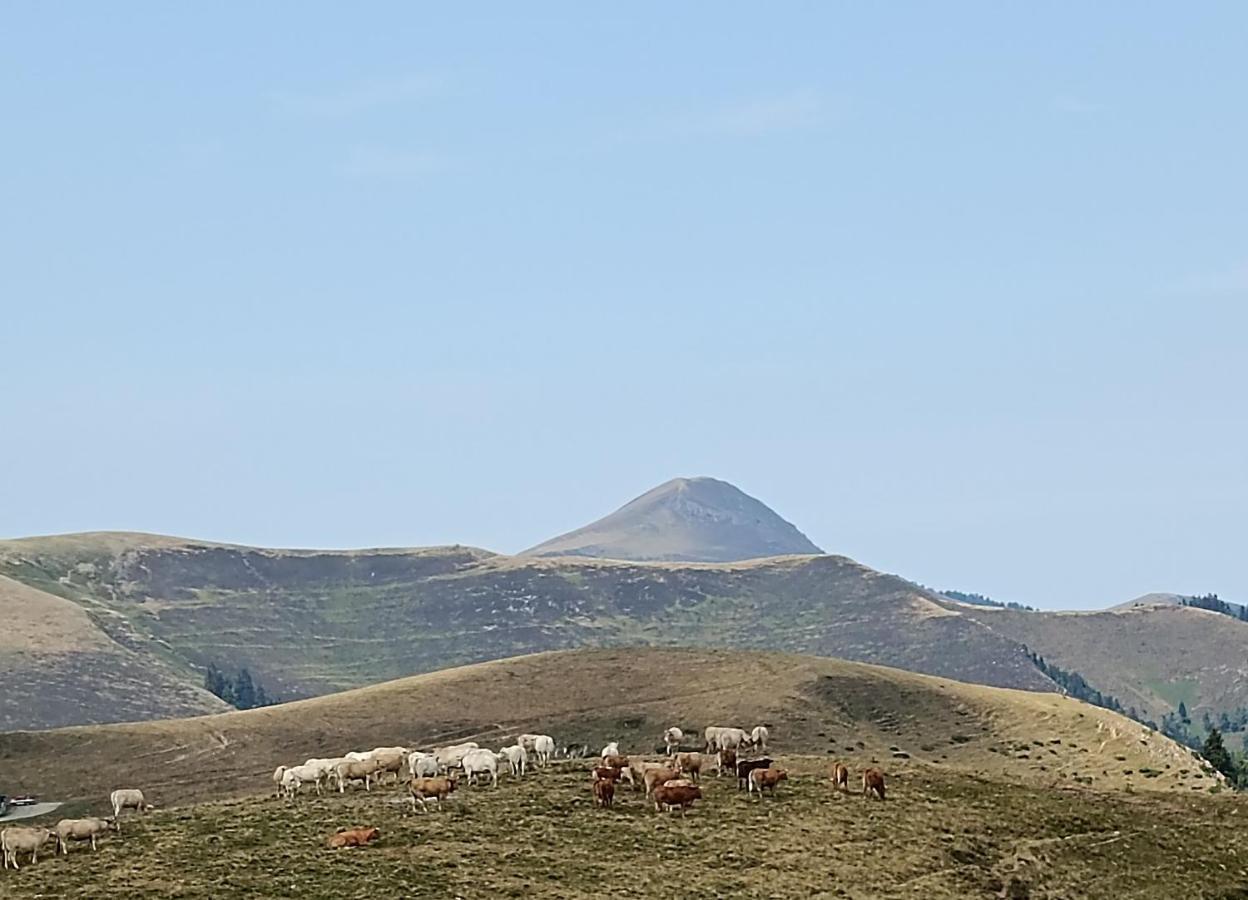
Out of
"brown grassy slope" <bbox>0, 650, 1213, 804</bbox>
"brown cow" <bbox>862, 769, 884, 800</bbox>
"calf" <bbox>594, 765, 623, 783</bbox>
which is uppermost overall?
"calf" <bbox>594, 765, 623, 783</bbox>

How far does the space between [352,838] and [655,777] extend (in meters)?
10.4

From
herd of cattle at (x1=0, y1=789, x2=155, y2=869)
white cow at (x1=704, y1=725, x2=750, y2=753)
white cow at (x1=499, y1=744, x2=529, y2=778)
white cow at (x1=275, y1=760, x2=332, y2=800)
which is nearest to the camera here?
herd of cattle at (x1=0, y1=789, x2=155, y2=869)

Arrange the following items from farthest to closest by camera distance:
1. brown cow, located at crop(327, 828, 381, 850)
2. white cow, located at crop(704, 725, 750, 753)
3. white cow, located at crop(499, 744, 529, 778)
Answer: white cow, located at crop(704, 725, 750, 753) < white cow, located at crop(499, 744, 529, 778) < brown cow, located at crop(327, 828, 381, 850)

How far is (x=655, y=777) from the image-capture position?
46.5 metres

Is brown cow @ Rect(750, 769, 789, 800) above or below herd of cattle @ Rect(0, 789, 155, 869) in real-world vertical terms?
above

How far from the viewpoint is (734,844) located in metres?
41.8

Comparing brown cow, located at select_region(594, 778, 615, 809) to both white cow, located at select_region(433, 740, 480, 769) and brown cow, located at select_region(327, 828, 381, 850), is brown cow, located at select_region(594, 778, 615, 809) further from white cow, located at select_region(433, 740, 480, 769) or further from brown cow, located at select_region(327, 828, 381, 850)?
brown cow, located at select_region(327, 828, 381, 850)

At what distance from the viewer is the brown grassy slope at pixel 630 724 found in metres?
85.3

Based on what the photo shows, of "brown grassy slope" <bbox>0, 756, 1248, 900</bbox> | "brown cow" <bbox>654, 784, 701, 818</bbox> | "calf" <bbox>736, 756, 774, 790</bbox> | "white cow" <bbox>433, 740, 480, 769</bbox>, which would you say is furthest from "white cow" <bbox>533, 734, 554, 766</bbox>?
"brown cow" <bbox>654, 784, 701, 818</bbox>

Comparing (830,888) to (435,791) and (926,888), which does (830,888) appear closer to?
(926,888)

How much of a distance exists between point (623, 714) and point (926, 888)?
59.9 metres

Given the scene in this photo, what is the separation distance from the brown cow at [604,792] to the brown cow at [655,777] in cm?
135

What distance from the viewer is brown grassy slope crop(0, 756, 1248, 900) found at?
37625 mm

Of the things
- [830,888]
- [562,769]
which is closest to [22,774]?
[562,769]
